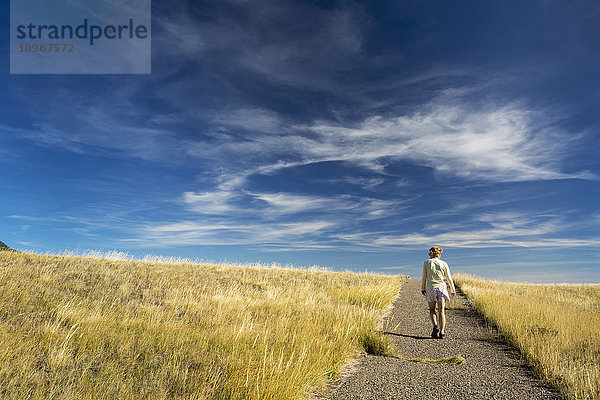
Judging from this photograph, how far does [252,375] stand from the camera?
4.82 m

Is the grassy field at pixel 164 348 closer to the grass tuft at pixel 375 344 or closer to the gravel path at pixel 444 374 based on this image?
the grass tuft at pixel 375 344

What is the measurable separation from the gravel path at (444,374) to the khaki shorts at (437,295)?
1.06m

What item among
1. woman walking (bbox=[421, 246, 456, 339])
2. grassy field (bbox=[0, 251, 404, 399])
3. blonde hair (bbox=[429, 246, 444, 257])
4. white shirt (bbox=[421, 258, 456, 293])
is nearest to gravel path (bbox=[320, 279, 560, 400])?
woman walking (bbox=[421, 246, 456, 339])

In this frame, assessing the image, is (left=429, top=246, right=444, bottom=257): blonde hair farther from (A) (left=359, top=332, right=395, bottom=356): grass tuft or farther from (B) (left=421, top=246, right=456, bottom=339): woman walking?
(A) (left=359, top=332, right=395, bottom=356): grass tuft

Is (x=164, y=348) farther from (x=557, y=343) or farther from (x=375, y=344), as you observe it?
(x=557, y=343)

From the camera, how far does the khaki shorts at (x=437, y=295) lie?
9.31m

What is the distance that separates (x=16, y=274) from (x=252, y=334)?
12319 mm

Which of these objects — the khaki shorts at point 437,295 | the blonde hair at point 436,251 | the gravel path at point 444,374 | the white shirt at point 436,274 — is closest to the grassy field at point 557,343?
the gravel path at point 444,374

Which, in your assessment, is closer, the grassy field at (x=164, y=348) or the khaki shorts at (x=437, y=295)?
the grassy field at (x=164, y=348)

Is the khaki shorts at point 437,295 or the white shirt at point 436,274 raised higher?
the white shirt at point 436,274

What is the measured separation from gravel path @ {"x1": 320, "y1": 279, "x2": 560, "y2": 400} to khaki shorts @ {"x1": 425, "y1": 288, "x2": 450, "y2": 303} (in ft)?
3.47

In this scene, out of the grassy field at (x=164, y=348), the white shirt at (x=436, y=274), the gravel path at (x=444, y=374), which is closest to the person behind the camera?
the grassy field at (x=164, y=348)

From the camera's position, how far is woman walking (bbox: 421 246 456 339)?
9.34 meters

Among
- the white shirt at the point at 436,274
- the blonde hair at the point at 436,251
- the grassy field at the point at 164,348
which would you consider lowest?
the grassy field at the point at 164,348
